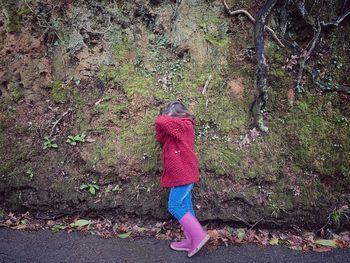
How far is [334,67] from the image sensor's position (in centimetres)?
583

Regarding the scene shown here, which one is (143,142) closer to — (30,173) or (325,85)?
(30,173)

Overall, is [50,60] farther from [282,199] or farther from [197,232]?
[282,199]

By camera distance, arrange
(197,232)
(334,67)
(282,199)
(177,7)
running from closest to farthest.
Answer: (197,232)
(282,199)
(334,67)
(177,7)

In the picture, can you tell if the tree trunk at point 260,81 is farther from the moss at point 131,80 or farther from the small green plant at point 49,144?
the small green plant at point 49,144

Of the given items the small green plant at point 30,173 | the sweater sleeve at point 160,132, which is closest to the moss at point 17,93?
the small green plant at point 30,173

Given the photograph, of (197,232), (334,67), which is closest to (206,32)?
(334,67)

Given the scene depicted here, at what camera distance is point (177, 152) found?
4.48 metres

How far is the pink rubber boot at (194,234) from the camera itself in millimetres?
4379

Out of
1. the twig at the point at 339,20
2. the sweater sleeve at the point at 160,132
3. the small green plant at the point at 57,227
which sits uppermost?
the twig at the point at 339,20

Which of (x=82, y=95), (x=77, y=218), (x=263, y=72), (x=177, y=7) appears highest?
(x=177, y=7)

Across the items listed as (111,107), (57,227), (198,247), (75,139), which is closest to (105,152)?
(75,139)

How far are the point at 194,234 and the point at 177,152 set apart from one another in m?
1.03

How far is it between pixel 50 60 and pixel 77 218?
2.72 meters

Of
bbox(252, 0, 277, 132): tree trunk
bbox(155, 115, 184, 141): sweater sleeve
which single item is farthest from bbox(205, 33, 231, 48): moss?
bbox(155, 115, 184, 141): sweater sleeve
